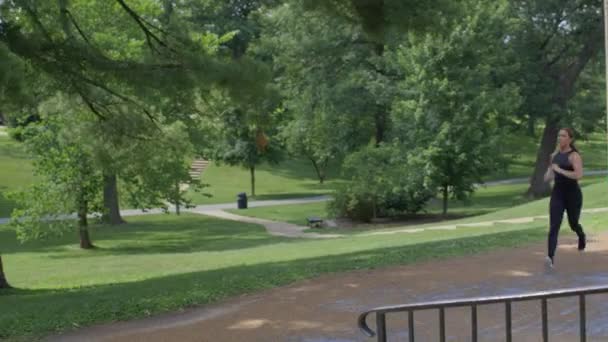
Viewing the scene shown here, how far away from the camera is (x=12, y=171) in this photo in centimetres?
4506

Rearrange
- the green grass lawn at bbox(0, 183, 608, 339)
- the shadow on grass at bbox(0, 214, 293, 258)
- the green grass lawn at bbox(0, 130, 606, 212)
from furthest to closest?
the green grass lawn at bbox(0, 130, 606, 212), the shadow on grass at bbox(0, 214, 293, 258), the green grass lawn at bbox(0, 183, 608, 339)

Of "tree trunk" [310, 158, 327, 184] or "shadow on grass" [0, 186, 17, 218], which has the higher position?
"tree trunk" [310, 158, 327, 184]

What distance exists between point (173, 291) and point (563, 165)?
5.36 metres

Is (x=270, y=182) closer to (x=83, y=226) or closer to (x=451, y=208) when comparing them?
(x=451, y=208)

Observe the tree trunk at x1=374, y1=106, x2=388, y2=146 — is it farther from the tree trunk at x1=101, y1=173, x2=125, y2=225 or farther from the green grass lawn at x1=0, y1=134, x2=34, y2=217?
the green grass lawn at x1=0, y1=134, x2=34, y2=217

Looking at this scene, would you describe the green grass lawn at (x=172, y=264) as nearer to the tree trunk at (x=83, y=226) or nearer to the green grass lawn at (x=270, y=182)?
the tree trunk at (x=83, y=226)

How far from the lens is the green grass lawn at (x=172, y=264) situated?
905 cm

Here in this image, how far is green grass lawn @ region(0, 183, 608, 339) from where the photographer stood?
9055 millimetres

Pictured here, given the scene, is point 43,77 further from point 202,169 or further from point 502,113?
point 202,169

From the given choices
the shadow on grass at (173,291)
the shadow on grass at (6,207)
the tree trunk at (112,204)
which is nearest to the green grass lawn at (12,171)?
the shadow on grass at (6,207)

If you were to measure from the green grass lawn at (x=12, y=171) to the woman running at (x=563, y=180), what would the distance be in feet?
102

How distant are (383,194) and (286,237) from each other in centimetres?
469

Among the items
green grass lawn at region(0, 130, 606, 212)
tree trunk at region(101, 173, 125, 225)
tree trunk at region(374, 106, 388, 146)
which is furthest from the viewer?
green grass lawn at region(0, 130, 606, 212)

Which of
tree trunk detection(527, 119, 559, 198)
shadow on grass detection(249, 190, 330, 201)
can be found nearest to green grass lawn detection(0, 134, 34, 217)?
shadow on grass detection(249, 190, 330, 201)
